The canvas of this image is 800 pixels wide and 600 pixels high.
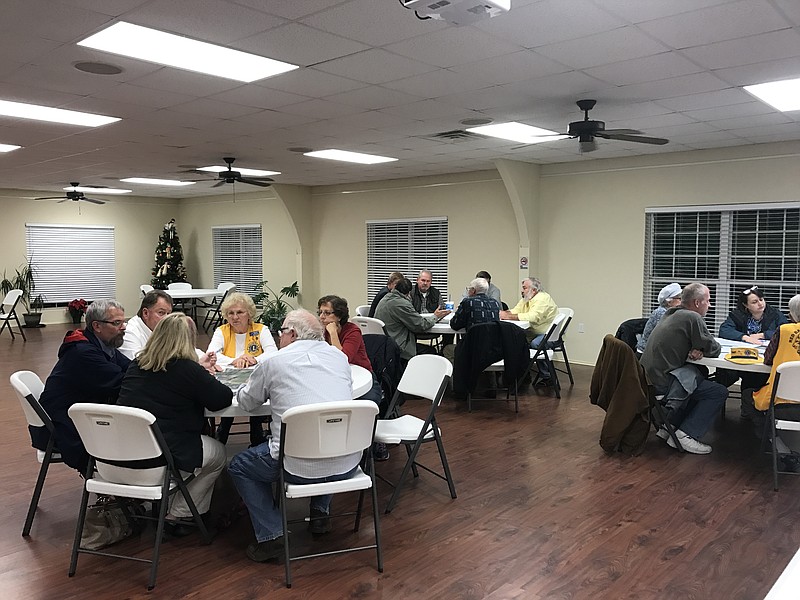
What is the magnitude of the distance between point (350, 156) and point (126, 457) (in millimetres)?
5513

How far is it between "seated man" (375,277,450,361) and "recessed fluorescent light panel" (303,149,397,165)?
1.97 meters

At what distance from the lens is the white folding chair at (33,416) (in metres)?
3.23

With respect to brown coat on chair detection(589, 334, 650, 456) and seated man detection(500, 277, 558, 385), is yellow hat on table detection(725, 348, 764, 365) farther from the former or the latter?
seated man detection(500, 277, 558, 385)

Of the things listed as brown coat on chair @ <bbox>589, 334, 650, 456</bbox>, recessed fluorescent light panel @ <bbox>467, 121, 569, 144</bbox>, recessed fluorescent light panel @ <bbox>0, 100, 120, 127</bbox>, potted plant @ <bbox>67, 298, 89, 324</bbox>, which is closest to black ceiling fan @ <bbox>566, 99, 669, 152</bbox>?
recessed fluorescent light panel @ <bbox>467, 121, 569, 144</bbox>

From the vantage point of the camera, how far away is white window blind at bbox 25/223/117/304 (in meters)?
12.7

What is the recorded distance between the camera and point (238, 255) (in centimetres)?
1324

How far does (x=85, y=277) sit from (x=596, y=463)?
1179 cm

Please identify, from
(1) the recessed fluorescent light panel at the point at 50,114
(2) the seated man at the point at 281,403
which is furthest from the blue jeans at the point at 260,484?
(1) the recessed fluorescent light panel at the point at 50,114

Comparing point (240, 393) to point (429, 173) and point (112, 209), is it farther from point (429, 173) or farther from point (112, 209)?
point (112, 209)

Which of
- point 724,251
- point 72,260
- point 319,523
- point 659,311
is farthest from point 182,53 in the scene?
point 72,260

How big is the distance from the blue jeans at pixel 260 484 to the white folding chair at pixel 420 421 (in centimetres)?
71

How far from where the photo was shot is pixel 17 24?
10.4 feet

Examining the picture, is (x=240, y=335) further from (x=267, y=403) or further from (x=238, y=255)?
(x=238, y=255)

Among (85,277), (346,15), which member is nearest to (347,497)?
(346,15)
